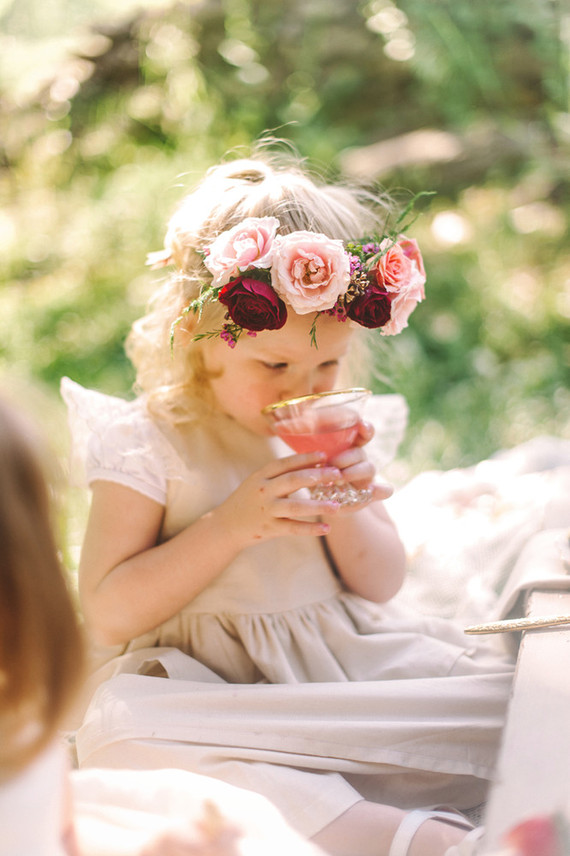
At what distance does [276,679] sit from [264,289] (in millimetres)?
807

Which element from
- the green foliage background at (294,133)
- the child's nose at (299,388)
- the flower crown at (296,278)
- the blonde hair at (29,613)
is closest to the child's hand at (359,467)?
the child's nose at (299,388)

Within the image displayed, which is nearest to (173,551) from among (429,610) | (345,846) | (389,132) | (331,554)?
(331,554)

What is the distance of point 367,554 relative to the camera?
A: 1.96 m

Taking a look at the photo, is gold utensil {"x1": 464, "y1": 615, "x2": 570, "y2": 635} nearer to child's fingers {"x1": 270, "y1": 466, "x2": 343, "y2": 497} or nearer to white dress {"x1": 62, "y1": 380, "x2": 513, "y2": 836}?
white dress {"x1": 62, "y1": 380, "x2": 513, "y2": 836}

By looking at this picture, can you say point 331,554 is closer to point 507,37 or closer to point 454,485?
point 454,485

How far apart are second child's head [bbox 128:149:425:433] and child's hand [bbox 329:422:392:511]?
134mm

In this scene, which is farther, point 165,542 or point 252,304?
point 165,542

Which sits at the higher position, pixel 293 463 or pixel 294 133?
pixel 294 133

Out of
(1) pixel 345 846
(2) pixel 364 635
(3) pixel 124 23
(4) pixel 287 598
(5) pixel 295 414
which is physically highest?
(3) pixel 124 23

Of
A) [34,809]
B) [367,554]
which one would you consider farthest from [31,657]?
[367,554]

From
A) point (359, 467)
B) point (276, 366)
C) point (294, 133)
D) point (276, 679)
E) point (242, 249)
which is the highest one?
point (294, 133)

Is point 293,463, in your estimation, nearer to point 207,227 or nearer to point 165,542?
point 165,542

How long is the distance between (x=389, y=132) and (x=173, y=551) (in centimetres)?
567

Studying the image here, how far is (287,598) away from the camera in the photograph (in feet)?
6.14
